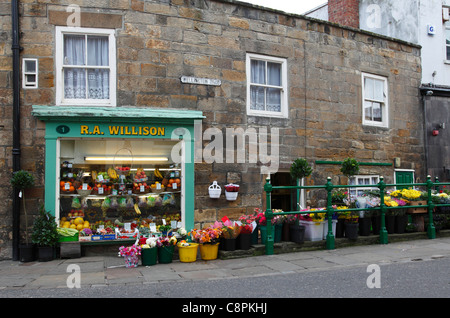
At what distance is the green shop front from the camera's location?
8.91 meters

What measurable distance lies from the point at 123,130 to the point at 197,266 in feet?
10.9

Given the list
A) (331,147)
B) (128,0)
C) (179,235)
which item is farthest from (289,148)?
(128,0)

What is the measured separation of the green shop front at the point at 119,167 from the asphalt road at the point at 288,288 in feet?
10.1

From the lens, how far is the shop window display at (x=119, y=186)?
9.20m

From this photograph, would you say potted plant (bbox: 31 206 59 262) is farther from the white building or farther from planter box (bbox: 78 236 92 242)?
the white building

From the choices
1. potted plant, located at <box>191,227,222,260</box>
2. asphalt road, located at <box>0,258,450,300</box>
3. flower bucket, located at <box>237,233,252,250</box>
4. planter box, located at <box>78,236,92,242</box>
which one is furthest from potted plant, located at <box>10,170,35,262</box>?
flower bucket, located at <box>237,233,252,250</box>

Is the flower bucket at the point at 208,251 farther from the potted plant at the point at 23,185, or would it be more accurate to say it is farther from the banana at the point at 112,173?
the potted plant at the point at 23,185

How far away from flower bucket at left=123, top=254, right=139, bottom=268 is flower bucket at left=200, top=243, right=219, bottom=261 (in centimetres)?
130

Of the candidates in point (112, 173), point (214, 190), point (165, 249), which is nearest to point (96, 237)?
point (112, 173)

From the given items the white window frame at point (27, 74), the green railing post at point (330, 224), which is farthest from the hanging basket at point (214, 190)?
the white window frame at point (27, 74)

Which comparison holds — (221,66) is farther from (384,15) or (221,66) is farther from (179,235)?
(384,15)
